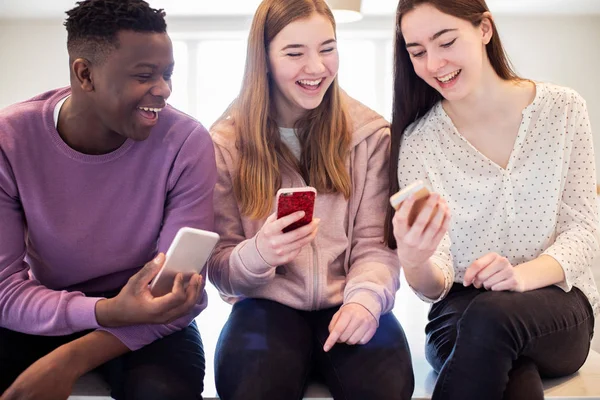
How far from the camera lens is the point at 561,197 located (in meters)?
1.62

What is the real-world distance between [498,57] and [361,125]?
363 mm

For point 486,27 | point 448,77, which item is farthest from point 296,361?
point 486,27

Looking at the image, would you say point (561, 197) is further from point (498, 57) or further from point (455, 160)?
point (498, 57)

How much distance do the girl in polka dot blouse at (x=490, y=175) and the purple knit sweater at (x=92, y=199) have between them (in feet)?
1.59

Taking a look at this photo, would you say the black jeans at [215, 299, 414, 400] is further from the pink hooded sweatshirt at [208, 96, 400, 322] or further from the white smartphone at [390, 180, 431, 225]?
the white smartphone at [390, 180, 431, 225]

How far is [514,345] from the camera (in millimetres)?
1303

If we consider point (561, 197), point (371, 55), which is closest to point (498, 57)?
point (561, 197)

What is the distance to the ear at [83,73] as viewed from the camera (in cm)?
143

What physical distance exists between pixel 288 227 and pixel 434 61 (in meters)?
0.51

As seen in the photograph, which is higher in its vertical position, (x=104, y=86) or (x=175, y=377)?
(x=104, y=86)

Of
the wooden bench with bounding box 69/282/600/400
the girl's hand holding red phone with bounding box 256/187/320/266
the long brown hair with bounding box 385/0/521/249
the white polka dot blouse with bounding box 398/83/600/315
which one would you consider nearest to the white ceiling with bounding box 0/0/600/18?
the long brown hair with bounding box 385/0/521/249

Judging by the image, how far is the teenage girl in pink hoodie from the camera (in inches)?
57.4

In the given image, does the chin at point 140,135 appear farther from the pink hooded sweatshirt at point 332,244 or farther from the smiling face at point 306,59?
the smiling face at point 306,59

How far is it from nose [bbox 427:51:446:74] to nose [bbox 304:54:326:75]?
0.25m
